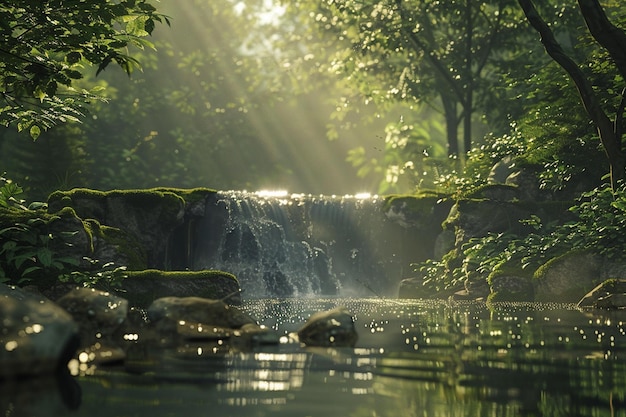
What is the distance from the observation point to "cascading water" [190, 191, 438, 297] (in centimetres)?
2648

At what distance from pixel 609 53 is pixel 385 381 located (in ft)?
42.5

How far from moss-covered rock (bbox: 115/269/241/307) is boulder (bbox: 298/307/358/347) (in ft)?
17.8

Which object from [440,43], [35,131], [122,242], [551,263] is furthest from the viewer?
[440,43]

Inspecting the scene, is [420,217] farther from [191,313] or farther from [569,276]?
[191,313]

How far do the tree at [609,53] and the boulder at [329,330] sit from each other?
971 centimetres

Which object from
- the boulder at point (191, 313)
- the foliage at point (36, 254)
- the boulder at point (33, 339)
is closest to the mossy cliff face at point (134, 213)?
the foliage at point (36, 254)

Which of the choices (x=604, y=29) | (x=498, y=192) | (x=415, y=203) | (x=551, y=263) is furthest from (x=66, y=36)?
(x=415, y=203)

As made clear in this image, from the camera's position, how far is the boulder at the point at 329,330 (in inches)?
419

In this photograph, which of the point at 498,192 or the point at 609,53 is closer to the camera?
the point at 609,53

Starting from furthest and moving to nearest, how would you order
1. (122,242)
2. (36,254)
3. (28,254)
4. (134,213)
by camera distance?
(134,213)
(122,242)
(36,254)
(28,254)

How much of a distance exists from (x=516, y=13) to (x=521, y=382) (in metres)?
27.5

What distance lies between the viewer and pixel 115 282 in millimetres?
15359

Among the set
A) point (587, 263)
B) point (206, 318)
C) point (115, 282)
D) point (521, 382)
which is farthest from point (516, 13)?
point (521, 382)

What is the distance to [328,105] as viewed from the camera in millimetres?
66875
